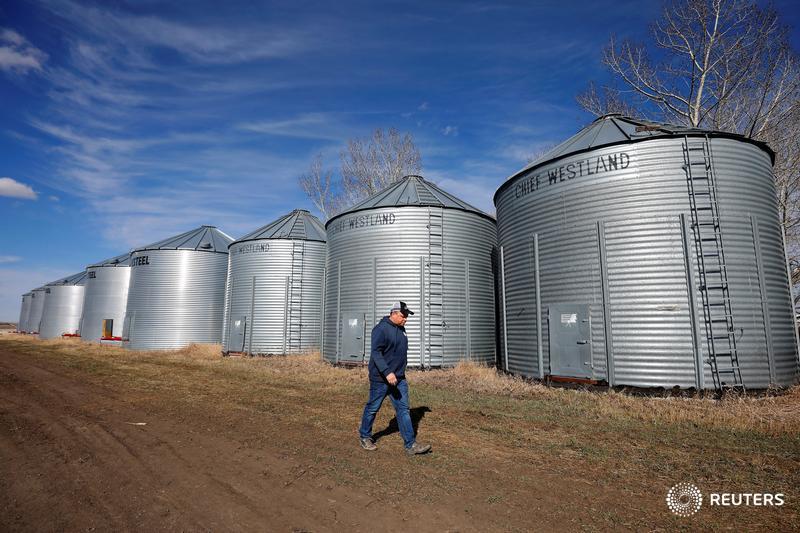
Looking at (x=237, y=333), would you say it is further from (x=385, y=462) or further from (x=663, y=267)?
(x=663, y=267)

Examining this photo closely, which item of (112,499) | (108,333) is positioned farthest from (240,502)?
(108,333)

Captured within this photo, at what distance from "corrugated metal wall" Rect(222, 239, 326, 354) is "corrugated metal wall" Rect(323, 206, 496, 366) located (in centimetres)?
542

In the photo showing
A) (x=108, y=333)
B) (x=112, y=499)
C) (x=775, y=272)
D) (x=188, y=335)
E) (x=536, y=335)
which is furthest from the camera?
(x=108, y=333)

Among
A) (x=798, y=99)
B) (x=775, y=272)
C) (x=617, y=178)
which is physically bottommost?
(x=775, y=272)

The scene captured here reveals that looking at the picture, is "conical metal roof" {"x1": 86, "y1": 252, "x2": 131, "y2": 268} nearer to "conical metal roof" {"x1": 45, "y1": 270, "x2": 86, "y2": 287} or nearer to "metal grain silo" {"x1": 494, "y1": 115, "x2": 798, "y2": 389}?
"conical metal roof" {"x1": 45, "y1": 270, "x2": 86, "y2": 287}

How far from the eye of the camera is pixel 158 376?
16.1m

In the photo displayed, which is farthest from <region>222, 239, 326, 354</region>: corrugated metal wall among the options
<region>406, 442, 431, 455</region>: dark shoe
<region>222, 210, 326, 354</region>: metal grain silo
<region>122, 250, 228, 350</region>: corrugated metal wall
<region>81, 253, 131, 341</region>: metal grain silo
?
<region>406, 442, 431, 455</region>: dark shoe

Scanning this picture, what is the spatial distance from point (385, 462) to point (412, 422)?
254cm

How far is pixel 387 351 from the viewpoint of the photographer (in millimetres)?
7094

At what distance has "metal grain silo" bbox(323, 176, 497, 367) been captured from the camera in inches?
751

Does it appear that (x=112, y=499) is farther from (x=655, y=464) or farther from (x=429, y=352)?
(x=429, y=352)

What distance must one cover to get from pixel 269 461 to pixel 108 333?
132 ft

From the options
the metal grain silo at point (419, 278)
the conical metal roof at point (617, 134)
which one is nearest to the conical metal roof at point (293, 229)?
the metal grain silo at point (419, 278)

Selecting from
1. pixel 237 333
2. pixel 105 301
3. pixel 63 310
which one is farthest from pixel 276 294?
pixel 63 310
